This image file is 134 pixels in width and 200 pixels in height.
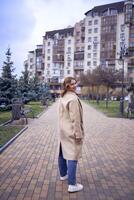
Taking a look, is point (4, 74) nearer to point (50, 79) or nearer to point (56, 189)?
point (56, 189)

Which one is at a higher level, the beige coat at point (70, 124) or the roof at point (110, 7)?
the roof at point (110, 7)

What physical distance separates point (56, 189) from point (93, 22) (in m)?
91.2

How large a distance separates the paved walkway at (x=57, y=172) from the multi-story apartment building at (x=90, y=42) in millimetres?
70910

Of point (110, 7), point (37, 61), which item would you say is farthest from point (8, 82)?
point (37, 61)

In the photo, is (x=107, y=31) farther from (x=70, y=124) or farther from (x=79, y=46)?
(x=70, y=124)

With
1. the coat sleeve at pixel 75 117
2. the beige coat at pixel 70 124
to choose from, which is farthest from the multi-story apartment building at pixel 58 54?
the coat sleeve at pixel 75 117

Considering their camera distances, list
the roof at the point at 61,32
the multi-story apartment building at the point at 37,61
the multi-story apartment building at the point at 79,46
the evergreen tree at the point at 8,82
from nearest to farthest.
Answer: the evergreen tree at the point at 8,82 < the multi-story apartment building at the point at 79,46 < the roof at the point at 61,32 < the multi-story apartment building at the point at 37,61

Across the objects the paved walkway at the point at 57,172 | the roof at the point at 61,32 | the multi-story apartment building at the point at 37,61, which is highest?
the roof at the point at 61,32

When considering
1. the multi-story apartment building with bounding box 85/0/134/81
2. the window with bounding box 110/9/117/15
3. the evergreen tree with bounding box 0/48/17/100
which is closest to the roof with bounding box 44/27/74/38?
the multi-story apartment building with bounding box 85/0/134/81

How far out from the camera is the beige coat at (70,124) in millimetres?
4684

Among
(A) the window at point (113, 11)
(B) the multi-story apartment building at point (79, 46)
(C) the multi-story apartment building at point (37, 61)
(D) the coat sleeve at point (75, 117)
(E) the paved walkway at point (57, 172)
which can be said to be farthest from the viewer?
(C) the multi-story apartment building at point (37, 61)

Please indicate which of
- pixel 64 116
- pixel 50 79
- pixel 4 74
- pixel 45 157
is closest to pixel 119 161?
pixel 45 157

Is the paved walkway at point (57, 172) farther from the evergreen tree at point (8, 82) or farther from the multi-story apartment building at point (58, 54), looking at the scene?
the multi-story apartment building at point (58, 54)

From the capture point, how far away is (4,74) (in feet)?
82.3
